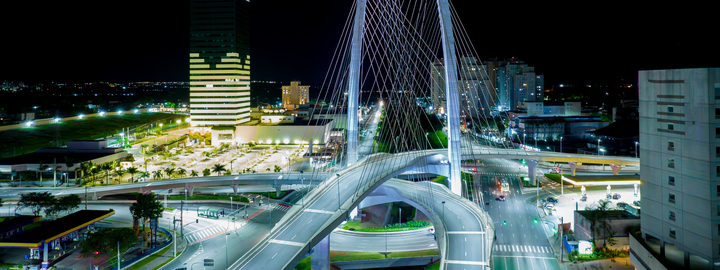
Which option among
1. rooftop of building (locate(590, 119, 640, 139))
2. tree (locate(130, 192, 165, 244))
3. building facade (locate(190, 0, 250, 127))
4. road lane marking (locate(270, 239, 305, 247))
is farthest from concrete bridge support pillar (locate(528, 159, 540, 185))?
building facade (locate(190, 0, 250, 127))

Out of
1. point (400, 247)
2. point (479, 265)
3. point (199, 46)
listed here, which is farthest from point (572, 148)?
point (199, 46)

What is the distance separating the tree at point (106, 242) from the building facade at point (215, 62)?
1863 inches

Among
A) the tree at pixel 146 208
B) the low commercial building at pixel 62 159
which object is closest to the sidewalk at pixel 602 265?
the tree at pixel 146 208

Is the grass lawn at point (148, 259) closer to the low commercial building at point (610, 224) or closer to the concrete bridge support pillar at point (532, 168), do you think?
the low commercial building at point (610, 224)

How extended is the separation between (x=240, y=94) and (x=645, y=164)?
60637 mm

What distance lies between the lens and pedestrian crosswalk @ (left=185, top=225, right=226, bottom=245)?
2372 cm

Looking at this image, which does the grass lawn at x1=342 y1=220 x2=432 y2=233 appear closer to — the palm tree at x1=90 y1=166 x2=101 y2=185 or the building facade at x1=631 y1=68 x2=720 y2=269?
the building facade at x1=631 y1=68 x2=720 y2=269

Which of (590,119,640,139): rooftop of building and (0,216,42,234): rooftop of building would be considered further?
(590,119,640,139): rooftop of building

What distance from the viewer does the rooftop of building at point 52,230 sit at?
19.9 m

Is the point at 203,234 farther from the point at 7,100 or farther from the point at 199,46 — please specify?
the point at 7,100

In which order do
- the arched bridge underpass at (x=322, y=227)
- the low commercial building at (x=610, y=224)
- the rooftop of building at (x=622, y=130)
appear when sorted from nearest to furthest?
the arched bridge underpass at (x=322, y=227)
the low commercial building at (x=610, y=224)
the rooftop of building at (x=622, y=130)

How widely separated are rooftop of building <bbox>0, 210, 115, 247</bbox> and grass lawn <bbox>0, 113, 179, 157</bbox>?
34.5 meters

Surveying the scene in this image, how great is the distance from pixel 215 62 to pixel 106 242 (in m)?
51.5

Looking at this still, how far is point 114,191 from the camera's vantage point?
32.0 meters
